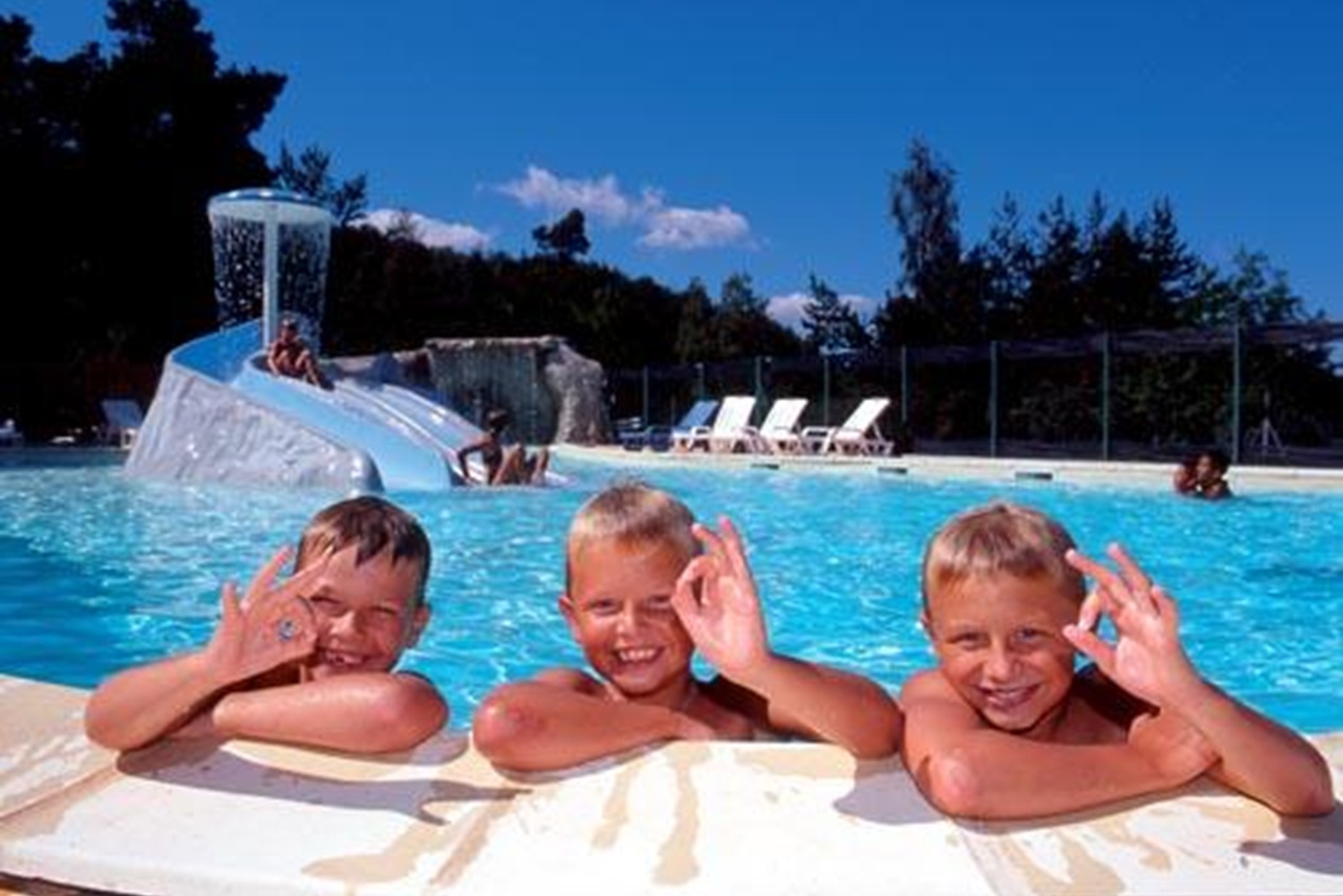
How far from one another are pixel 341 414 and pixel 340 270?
2056 centimetres

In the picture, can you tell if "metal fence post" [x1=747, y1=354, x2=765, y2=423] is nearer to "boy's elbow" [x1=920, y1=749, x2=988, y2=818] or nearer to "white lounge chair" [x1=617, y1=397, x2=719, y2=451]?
"white lounge chair" [x1=617, y1=397, x2=719, y2=451]

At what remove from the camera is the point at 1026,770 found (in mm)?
1712

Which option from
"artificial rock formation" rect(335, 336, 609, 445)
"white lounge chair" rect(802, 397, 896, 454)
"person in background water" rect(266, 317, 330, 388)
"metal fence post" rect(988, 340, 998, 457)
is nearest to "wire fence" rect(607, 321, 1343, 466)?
"metal fence post" rect(988, 340, 998, 457)

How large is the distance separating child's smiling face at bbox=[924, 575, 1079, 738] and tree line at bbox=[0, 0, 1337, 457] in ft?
78.6

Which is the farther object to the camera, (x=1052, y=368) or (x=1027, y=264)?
(x=1027, y=264)

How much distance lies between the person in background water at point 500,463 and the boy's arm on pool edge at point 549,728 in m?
10.6

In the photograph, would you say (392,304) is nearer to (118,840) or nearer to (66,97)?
(66,97)

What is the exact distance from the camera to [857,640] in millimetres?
5621

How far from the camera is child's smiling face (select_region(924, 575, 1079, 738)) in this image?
1.89 metres

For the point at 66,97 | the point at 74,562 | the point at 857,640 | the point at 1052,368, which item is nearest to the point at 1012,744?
the point at 857,640

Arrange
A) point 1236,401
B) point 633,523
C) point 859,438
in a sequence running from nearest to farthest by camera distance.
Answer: point 633,523, point 1236,401, point 859,438

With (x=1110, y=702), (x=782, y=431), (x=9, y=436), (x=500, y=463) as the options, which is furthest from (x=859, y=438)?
(x=1110, y=702)

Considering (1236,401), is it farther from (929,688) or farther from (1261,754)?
(1261,754)

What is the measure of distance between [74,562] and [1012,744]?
7.08 m
